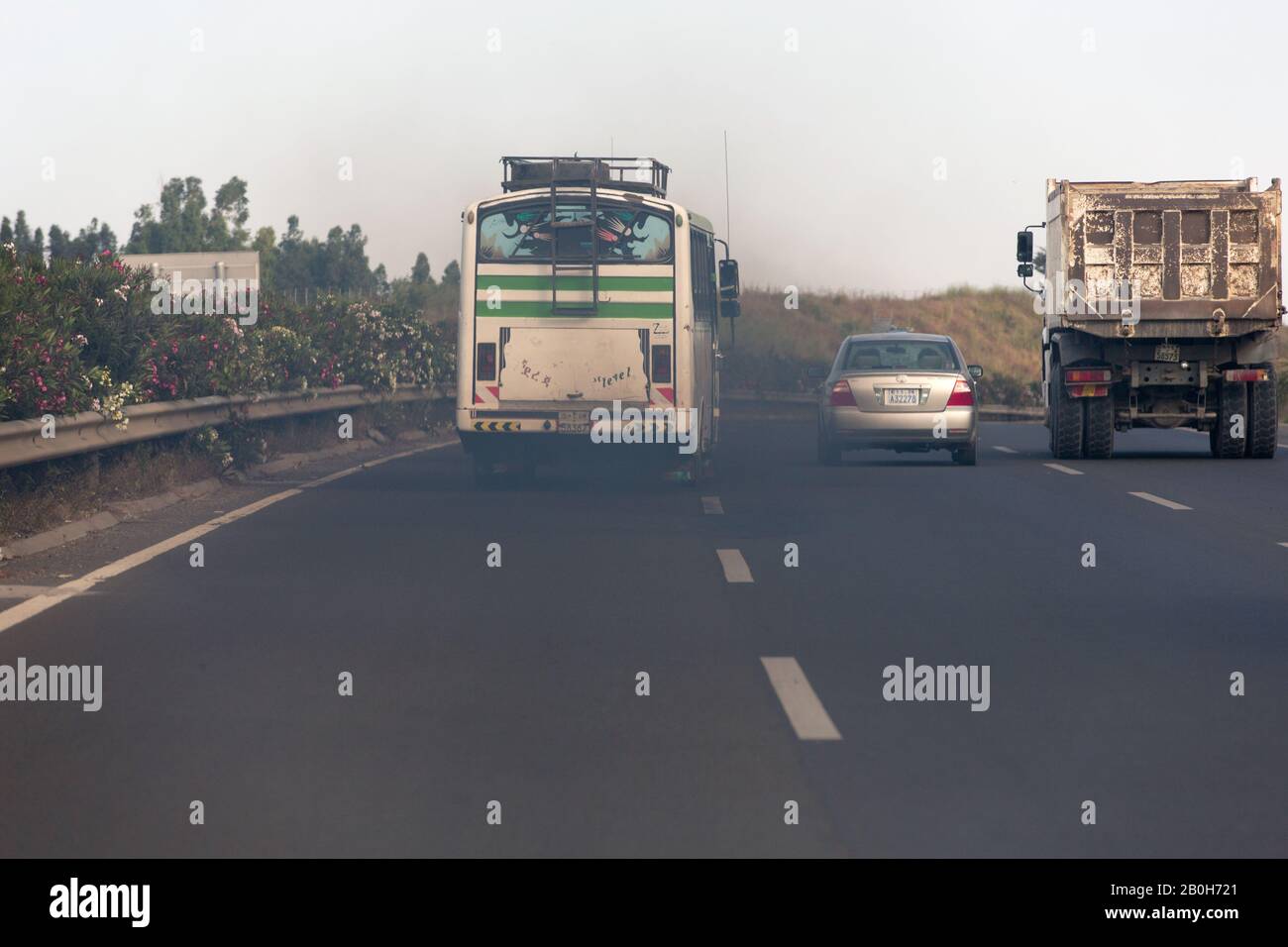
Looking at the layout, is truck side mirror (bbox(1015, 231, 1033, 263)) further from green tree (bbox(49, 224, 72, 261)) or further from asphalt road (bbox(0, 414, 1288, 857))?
green tree (bbox(49, 224, 72, 261))

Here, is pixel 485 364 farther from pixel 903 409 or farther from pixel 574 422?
pixel 903 409

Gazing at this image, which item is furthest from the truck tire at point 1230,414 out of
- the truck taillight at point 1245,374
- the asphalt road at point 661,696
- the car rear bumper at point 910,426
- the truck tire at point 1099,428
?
the asphalt road at point 661,696

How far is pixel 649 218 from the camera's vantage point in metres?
20.5

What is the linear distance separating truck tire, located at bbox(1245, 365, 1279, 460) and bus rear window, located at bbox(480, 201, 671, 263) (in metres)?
9.64

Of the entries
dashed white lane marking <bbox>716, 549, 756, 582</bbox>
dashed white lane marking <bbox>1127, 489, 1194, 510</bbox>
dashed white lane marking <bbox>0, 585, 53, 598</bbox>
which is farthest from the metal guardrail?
dashed white lane marking <bbox>1127, 489, 1194, 510</bbox>

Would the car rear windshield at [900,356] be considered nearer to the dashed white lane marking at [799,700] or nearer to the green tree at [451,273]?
the dashed white lane marking at [799,700]

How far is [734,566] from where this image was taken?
13445 millimetres

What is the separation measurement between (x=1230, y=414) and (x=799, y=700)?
62.9ft

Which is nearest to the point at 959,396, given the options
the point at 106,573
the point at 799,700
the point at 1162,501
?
the point at 1162,501

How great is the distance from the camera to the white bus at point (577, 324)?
20.1 meters

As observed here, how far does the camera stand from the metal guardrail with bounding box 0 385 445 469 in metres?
14.4

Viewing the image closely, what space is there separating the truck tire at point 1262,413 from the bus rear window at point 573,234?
9.64 m

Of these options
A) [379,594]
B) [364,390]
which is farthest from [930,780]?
[364,390]
